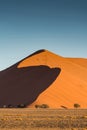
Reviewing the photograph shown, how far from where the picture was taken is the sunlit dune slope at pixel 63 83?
3295 inches

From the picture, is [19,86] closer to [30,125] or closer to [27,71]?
[27,71]

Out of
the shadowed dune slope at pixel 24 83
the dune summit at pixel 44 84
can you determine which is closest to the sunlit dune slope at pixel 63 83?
the dune summit at pixel 44 84

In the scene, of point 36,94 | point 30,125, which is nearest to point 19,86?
point 36,94

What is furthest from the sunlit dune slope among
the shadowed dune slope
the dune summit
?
the shadowed dune slope

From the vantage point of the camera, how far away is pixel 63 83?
93.6 metres

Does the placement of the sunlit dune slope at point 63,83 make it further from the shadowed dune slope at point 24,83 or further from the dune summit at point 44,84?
the shadowed dune slope at point 24,83

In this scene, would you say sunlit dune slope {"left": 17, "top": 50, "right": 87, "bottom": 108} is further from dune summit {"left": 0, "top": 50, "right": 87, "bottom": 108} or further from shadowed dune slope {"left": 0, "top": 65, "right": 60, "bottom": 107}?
shadowed dune slope {"left": 0, "top": 65, "right": 60, "bottom": 107}

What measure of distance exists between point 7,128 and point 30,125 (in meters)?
2.26

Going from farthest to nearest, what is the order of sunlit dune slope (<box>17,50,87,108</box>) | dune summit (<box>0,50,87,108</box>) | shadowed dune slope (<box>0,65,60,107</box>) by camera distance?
shadowed dune slope (<box>0,65,60,107</box>) → dune summit (<box>0,50,87,108</box>) → sunlit dune slope (<box>17,50,87,108</box>)

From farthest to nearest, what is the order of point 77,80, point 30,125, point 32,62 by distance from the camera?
point 32,62
point 77,80
point 30,125

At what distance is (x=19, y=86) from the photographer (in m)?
96.7

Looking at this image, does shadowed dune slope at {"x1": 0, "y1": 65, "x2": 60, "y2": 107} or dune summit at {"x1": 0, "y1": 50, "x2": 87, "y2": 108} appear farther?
shadowed dune slope at {"x1": 0, "y1": 65, "x2": 60, "y2": 107}

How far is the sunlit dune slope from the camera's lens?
3295 inches

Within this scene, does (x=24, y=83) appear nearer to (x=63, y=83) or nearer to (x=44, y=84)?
(x=44, y=84)
